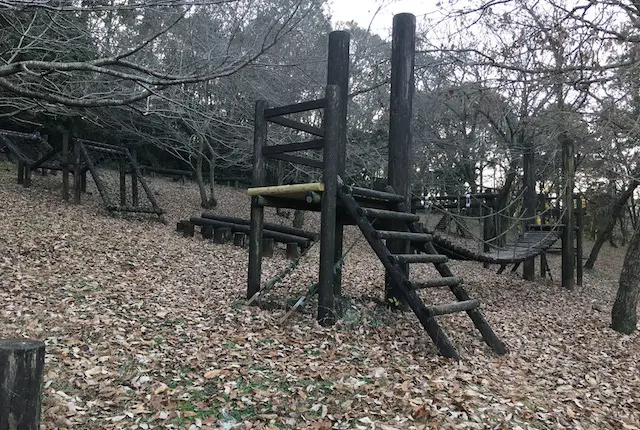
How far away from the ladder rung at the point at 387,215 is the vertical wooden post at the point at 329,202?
1.22 ft

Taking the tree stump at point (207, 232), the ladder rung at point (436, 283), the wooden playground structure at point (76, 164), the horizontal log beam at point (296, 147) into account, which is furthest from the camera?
the wooden playground structure at point (76, 164)

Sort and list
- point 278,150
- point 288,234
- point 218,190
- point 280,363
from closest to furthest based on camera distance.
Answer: point 280,363, point 278,150, point 288,234, point 218,190

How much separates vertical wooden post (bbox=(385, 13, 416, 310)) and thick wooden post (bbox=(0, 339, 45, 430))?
14.8 feet

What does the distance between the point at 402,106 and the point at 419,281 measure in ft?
8.29

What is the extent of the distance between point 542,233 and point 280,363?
880 centimetres

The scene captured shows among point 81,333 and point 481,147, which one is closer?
point 81,333

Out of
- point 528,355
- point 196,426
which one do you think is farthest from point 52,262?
point 528,355

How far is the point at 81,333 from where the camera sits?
4641mm

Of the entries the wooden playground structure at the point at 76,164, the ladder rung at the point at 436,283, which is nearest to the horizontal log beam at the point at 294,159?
the ladder rung at the point at 436,283

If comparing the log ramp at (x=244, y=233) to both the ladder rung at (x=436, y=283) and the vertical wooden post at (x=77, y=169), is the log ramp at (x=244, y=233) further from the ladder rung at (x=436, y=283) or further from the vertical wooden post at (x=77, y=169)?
the ladder rung at (x=436, y=283)

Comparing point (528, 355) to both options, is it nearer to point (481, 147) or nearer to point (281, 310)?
point (281, 310)

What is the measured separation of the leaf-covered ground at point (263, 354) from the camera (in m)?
3.49

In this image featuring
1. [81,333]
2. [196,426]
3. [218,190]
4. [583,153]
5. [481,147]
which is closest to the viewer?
[196,426]

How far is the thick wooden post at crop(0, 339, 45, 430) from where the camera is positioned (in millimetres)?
2379
